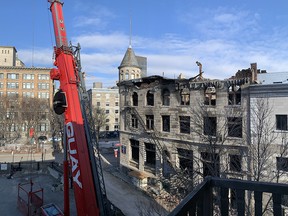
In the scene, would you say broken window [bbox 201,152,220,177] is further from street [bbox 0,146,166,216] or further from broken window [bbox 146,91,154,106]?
broken window [bbox 146,91,154,106]

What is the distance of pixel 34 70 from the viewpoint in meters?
77.2

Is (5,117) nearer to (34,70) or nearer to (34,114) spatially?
(34,114)

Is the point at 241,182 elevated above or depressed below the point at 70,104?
below

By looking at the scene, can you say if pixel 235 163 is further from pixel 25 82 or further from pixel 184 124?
pixel 25 82

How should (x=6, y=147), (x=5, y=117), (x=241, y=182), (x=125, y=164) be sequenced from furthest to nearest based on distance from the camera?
(x=5, y=117) → (x=6, y=147) → (x=125, y=164) → (x=241, y=182)

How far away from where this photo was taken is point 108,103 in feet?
254

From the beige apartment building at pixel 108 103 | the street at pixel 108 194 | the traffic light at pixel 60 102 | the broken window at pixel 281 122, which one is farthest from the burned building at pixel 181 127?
the beige apartment building at pixel 108 103

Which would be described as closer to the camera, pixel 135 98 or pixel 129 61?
pixel 135 98

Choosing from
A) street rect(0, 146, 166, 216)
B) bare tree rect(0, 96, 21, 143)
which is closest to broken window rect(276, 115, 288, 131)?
street rect(0, 146, 166, 216)

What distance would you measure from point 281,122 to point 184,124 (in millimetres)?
8338

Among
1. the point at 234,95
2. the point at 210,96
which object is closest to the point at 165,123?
the point at 210,96

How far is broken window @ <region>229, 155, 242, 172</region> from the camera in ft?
64.7

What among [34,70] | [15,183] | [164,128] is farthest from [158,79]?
[34,70]

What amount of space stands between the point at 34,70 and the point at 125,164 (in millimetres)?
60288
